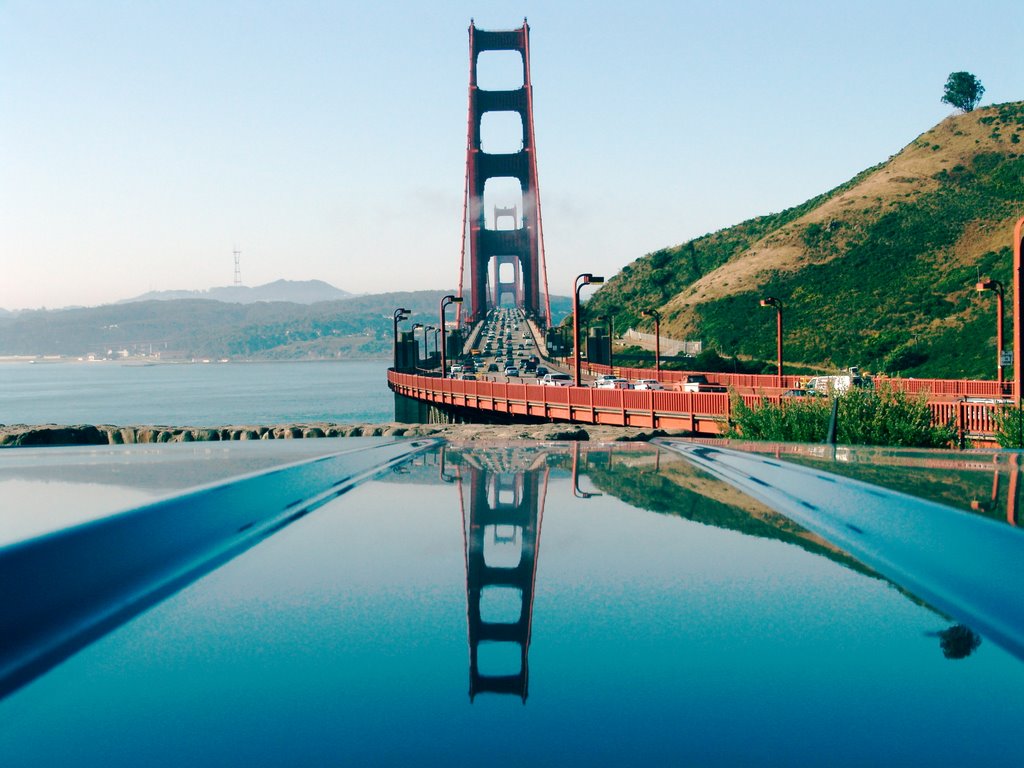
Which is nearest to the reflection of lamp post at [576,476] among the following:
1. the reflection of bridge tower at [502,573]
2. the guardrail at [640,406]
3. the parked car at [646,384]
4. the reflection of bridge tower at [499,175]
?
the reflection of bridge tower at [502,573]

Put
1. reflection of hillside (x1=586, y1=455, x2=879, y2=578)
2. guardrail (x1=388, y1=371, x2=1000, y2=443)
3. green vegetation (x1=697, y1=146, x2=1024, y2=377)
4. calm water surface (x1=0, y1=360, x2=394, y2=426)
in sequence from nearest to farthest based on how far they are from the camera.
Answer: reflection of hillside (x1=586, y1=455, x2=879, y2=578)
guardrail (x1=388, y1=371, x2=1000, y2=443)
green vegetation (x1=697, y1=146, x2=1024, y2=377)
calm water surface (x1=0, y1=360, x2=394, y2=426)

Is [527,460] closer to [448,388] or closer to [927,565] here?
[927,565]

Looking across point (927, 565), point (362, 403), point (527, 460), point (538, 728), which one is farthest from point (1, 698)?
point (362, 403)

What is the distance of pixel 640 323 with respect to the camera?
116500 millimetres

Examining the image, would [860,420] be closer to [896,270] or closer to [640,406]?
[640,406]

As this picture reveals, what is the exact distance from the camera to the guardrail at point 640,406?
61.9 feet

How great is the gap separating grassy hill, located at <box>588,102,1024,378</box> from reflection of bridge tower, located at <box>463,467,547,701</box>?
60946mm

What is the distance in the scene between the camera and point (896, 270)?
9112 cm

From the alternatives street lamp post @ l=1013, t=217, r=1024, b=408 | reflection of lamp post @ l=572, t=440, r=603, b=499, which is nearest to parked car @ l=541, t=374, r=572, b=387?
street lamp post @ l=1013, t=217, r=1024, b=408

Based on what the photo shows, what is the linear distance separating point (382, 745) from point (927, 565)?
215 centimetres

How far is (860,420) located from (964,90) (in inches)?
5102

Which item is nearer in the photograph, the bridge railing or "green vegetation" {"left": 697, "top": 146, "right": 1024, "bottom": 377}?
the bridge railing

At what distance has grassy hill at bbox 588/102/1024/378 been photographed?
243 ft

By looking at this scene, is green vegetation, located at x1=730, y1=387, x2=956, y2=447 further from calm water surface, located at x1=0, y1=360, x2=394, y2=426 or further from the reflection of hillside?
calm water surface, located at x1=0, y1=360, x2=394, y2=426
